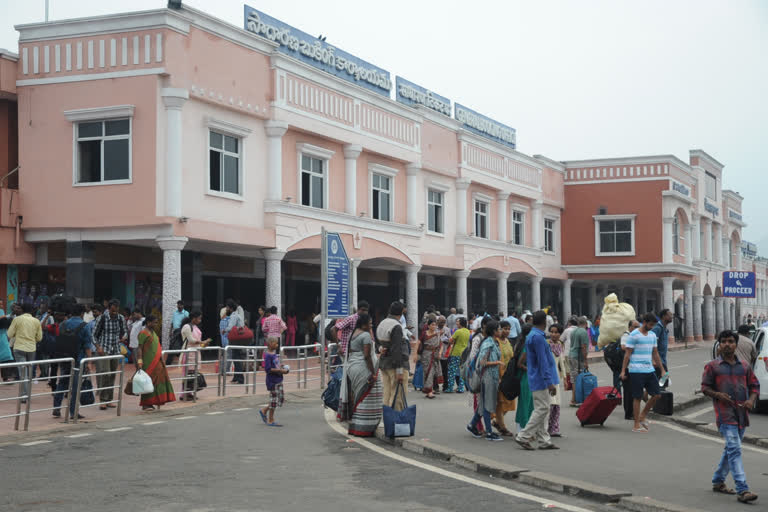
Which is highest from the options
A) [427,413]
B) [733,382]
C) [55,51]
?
[55,51]

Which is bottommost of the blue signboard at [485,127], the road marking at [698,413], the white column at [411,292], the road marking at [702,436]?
the road marking at [698,413]

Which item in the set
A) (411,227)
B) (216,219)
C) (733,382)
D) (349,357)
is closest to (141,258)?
(216,219)

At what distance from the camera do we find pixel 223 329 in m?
22.4

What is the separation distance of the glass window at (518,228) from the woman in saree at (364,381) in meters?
30.9

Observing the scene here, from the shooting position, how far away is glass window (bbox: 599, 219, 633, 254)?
48.1 meters

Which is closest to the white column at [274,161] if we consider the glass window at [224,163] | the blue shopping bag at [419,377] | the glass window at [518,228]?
the glass window at [224,163]

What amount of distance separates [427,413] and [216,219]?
34.9 feet

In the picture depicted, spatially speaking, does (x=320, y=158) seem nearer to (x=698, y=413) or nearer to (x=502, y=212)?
(x=502, y=212)

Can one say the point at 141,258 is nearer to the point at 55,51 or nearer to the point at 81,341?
the point at 55,51

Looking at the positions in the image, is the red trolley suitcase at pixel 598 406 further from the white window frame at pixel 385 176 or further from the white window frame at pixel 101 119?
the white window frame at pixel 385 176

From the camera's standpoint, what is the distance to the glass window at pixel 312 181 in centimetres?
2836

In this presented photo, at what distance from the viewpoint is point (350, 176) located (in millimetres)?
30031

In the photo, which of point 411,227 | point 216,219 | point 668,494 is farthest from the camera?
point 411,227

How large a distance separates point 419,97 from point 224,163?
12638mm
